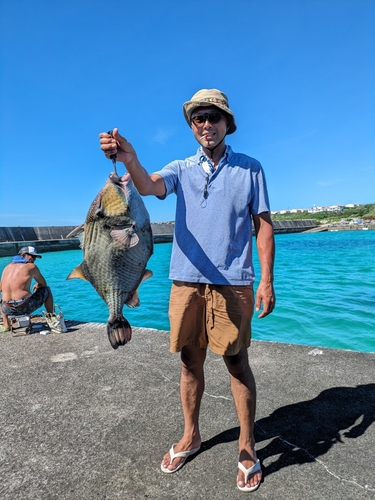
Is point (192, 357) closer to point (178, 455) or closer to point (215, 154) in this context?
point (178, 455)

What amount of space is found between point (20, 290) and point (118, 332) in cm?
498

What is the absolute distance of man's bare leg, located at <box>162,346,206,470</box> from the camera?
261 cm

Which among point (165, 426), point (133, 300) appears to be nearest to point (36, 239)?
point (165, 426)

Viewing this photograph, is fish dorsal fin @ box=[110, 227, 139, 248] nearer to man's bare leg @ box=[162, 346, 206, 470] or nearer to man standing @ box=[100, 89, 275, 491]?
man standing @ box=[100, 89, 275, 491]

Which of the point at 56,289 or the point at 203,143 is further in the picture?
the point at 56,289

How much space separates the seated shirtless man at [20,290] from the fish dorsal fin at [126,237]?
500 centimetres

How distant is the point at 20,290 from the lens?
6.49m

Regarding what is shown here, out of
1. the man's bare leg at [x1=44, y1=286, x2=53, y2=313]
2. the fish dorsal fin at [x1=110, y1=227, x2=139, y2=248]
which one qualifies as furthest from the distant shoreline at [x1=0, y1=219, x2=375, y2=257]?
the fish dorsal fin at [x1=110, y1=227, x2=139, y2=248]

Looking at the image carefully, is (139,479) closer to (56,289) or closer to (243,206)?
(243,206)

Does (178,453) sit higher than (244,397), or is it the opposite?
(244,397)

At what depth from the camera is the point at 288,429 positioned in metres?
2.94

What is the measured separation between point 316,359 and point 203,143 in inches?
122

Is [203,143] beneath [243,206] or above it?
above

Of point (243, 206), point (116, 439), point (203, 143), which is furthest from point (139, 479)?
point (203, 143)
